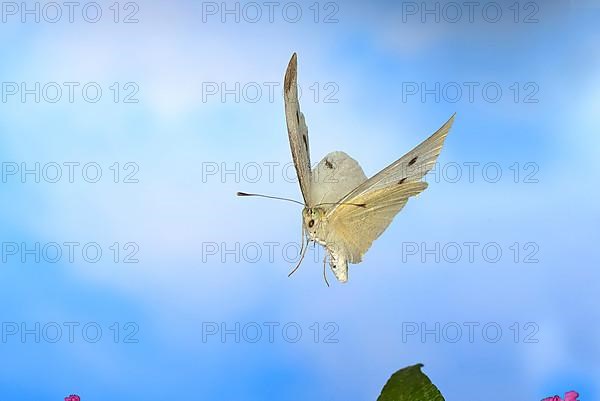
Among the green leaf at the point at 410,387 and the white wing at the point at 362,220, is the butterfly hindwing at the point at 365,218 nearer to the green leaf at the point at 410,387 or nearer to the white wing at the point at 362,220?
the white wing at the point at 362,220

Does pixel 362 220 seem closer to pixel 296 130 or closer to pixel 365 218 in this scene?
pixel 365 218

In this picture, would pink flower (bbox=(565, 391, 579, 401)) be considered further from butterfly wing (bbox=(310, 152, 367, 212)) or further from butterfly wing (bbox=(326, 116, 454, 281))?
butterfly wing (bbox=(310, 152, 367, 212))

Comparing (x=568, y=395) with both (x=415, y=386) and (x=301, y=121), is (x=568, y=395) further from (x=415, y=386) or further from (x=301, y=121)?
(x=301, y=121)

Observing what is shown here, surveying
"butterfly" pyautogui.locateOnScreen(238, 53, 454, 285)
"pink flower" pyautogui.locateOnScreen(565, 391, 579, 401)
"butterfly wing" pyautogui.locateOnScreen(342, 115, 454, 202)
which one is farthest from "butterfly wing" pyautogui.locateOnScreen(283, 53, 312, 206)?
"pink flower" pyautogui.locateOnScreen(565, 391, 579, 401)

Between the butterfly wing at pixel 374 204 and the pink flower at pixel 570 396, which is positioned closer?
the pink flower at pixel 570 396

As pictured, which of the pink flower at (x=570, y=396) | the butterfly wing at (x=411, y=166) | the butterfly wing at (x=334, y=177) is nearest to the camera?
the pink flower at (x=570, y=396)

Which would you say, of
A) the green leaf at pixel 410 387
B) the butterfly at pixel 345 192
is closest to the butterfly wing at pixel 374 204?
the butterfly at pixel 345 192
